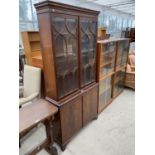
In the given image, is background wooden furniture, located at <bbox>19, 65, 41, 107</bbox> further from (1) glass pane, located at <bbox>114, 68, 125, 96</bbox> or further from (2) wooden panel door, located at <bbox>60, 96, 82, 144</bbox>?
(1) glass pane, located at <bbox>114, 68, 125, 96</bbox>

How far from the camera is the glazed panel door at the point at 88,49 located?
73.1 inches

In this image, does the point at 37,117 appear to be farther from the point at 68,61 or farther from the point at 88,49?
the point at 88,49

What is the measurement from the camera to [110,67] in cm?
285

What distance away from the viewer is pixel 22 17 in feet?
11.1

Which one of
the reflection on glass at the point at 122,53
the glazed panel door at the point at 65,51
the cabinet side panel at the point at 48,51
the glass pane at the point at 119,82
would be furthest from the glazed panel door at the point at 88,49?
the glass pane at the point at 119,82

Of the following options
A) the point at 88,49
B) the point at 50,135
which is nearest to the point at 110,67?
the point at 88,49

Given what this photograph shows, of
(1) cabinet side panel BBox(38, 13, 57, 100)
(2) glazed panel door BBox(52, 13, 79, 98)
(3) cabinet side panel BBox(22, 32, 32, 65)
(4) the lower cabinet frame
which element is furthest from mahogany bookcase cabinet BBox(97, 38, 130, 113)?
(3) cabinet side panel BBox(22, 32, 32, 65)

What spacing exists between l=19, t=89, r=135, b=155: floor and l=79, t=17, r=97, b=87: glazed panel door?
2.77 feet

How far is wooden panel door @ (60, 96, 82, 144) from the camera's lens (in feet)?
5.75

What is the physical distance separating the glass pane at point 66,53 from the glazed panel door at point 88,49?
143 mm

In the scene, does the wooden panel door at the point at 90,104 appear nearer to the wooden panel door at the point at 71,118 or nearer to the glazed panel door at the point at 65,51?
the wooden panel door at the point at 71,118
